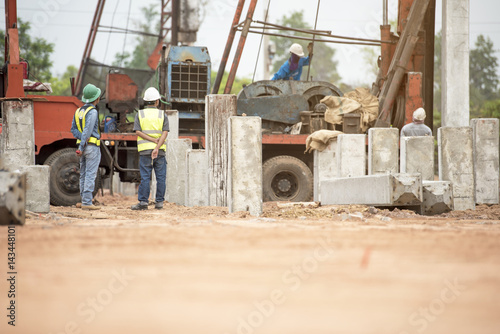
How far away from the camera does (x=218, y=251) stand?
14.7ft

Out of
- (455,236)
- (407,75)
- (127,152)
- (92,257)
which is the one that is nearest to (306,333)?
(92,257)

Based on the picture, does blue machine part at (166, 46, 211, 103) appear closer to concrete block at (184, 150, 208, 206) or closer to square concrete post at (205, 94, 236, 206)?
concrete block at (184, 150, 208, 206)

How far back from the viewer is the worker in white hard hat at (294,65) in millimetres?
15289

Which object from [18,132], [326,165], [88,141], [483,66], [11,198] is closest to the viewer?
[11,198]

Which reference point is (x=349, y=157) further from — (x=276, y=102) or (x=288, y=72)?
(x=288, y=72)

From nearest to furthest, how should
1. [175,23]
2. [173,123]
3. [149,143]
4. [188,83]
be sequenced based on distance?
[149,143] < [173,123] < [188,83] < [175,23]

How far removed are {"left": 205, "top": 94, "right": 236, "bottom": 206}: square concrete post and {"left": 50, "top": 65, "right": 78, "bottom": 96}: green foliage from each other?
25258mm

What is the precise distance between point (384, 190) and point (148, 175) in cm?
388

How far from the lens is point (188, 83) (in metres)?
14.7

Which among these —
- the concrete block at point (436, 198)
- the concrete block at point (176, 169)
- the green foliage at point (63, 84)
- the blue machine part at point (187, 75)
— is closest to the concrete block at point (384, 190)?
the concrete block at point (436, 198)

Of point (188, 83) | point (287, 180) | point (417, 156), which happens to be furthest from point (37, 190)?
point (188, 83)

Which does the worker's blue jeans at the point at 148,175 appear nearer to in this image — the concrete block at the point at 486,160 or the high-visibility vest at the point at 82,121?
the high-visibility vest at the point at 82,121

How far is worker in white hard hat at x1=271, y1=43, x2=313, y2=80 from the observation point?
602 inches

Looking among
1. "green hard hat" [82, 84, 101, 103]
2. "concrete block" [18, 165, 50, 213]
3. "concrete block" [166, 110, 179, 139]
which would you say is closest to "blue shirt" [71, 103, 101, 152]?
"green hard hat" [82, 84, 101, 103]
